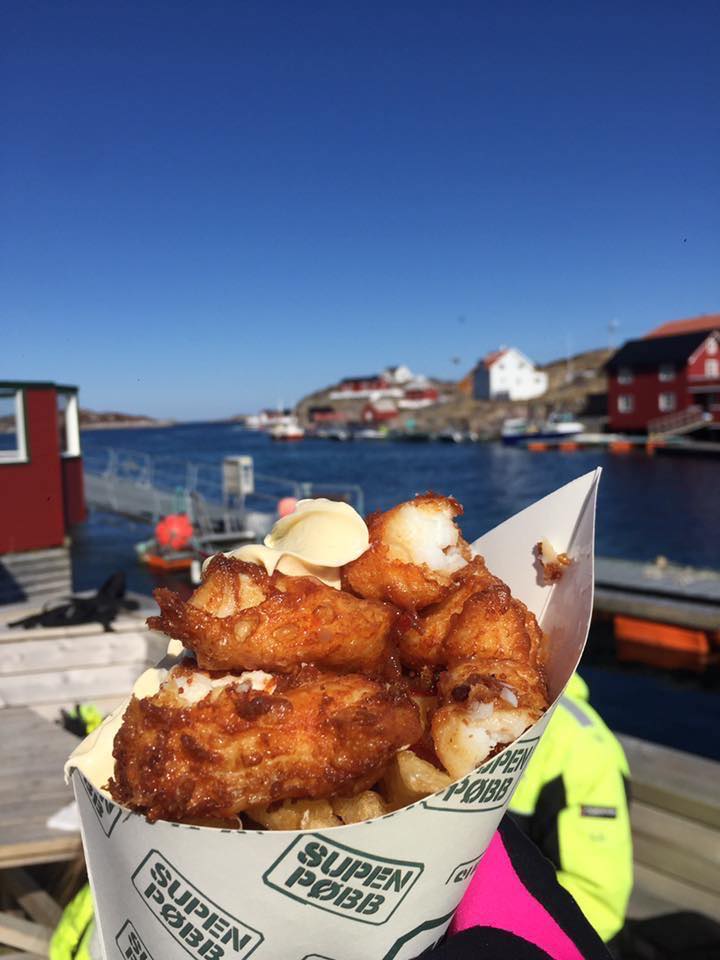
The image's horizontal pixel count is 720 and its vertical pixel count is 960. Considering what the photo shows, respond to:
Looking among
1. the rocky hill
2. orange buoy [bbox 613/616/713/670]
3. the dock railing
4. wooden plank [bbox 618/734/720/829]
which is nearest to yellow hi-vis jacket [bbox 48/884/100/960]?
wooden plank [bbox 618/734/720/829]

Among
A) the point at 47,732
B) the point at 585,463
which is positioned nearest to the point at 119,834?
the point at 47,732

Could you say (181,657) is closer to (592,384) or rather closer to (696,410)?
(696,410)

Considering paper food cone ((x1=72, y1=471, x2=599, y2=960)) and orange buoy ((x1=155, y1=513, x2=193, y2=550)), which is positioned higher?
paper food cone ((x1=72, y1=471, x2=599, y2=960))

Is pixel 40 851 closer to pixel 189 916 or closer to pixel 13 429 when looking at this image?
pixel 189 916

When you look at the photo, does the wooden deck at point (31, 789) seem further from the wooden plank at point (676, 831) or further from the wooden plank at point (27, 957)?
the wooden plank at point (676, 831)

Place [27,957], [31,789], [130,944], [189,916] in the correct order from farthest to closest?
[31,789]
[27,957]
[130,944]
[189,916]

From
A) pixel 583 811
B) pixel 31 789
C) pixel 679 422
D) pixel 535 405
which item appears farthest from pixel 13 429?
pixel 535 405

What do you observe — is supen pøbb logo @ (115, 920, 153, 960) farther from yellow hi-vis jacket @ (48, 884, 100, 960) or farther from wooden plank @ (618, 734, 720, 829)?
wooden plank @ (618, 734, 720, 829)
